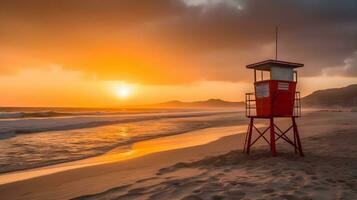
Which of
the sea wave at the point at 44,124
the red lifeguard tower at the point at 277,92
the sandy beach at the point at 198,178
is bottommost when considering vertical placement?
the sandy beach at the point at 198,178

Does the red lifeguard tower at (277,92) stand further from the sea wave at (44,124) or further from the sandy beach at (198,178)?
the sea wave at (44,124)

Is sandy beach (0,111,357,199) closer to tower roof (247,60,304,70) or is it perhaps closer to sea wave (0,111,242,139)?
tower roof (247,60,304,70)

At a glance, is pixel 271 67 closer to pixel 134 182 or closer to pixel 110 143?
pixel 134 182

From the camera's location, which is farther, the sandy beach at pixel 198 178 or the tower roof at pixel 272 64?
the tower roof at pixel 272 64

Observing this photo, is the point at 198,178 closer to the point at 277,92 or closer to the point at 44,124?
the point at 277,92

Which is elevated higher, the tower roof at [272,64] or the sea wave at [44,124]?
the tower roof at [272,64]

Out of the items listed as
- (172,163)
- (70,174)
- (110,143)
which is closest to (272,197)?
(172,163)

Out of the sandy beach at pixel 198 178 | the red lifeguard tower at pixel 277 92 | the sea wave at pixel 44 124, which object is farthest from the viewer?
the sea wave at pixel 44 124

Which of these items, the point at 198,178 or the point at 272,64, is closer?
the point at 198,178

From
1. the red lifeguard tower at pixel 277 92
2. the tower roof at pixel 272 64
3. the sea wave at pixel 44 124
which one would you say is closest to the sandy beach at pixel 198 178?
the red lifeguard tower at pixel 277 92

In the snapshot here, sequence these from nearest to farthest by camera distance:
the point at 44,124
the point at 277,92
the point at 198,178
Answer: the point at 198,178 < the point at 277,92 < the point at 44,124

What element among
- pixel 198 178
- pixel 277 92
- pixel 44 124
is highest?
pixel 277 92

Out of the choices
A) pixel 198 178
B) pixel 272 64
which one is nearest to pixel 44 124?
pixel 272 64

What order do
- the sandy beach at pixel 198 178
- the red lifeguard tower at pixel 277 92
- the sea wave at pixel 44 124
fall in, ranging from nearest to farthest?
1. the sandy beach at pixel 198 178
2. the red lifeguard tower at pixel 277 92
3. the sea wave at pixel 44 124
